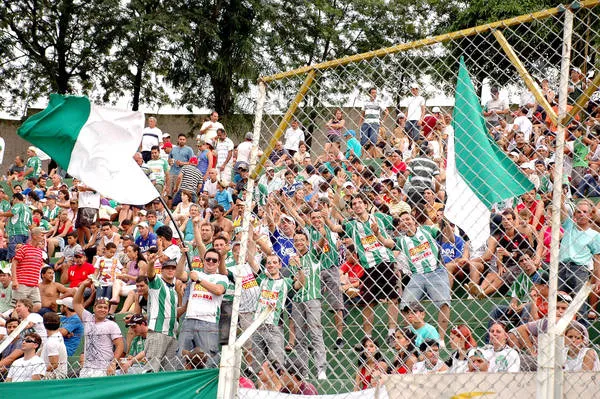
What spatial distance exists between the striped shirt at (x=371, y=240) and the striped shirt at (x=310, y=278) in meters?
0.42

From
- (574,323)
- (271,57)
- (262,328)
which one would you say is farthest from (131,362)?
(271,57)

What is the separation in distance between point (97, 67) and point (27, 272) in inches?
545

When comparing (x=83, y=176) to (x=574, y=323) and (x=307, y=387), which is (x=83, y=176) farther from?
(x=574, y=323)

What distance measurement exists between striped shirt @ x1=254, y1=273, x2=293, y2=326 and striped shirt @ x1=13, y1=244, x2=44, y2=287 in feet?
19.4

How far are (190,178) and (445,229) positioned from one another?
27.4 ft

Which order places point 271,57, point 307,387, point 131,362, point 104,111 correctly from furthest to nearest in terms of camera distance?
point 271,57 → point 131,362 → point 104,111 → point 307,387

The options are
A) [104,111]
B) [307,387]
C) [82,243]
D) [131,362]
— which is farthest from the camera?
[82,243]

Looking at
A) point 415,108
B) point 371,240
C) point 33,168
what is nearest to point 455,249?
point 371,240

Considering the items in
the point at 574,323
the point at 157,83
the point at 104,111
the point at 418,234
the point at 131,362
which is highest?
the point at 157,83

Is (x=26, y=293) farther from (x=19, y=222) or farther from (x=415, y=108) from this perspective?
(x=415, y=108)

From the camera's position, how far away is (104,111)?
695 cm

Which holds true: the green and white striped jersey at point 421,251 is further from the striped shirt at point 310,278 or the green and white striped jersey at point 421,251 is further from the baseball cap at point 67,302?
the baseball cap at point 67,302

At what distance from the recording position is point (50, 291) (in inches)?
503

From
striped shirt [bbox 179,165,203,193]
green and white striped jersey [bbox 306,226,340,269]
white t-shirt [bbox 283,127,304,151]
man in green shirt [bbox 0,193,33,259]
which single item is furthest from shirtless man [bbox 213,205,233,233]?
man in green shirt [bbox 0,193,33,259]
